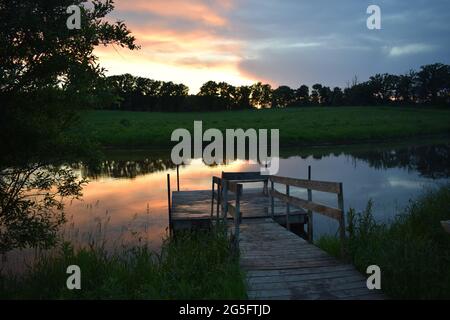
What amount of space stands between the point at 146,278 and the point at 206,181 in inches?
753

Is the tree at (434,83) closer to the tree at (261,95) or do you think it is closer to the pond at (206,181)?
the tree at (261,95)

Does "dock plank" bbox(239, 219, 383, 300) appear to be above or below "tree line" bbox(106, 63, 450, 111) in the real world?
below

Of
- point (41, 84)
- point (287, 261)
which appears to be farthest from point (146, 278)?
point (41, 84)

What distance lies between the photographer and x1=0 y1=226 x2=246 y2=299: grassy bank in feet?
21.8

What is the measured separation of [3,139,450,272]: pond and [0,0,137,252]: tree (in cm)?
139

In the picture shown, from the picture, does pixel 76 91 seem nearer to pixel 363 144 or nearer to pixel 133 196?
pixel 133 196

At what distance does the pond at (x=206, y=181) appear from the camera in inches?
589

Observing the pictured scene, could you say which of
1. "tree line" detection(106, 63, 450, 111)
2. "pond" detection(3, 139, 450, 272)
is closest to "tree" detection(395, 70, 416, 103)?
"tree line" detection(106, 63, 450, 111)

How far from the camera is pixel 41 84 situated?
28.7ft

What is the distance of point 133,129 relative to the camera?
169 ft

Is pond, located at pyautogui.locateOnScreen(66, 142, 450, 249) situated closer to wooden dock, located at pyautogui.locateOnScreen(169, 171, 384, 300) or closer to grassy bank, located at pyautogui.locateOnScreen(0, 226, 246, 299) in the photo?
grassy bank, located at pyautogui.locateOnScreen(0, 226, 246, 299)

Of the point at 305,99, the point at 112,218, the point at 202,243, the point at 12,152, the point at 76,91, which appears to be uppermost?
the point at 305,99
